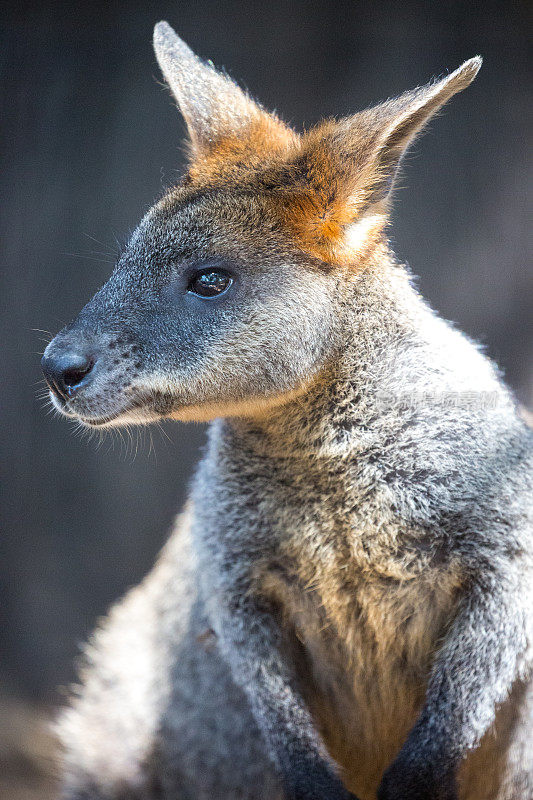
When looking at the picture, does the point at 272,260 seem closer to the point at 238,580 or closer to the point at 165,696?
the point at 238,580

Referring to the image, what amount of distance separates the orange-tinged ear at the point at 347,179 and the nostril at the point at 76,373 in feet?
2.53

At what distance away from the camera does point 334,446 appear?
231 centimetres

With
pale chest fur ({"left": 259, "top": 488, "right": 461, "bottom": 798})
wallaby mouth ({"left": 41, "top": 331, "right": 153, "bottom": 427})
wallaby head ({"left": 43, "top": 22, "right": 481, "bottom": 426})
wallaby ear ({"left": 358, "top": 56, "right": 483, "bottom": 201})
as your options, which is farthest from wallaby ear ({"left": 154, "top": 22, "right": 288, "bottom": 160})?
pale chest fur ({"left": 259, "top": 488, "right": 461, "bottom": 798})

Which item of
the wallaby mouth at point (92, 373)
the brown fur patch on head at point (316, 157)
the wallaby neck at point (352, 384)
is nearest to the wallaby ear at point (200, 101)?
the brown fur patch on head at point (316, 157)

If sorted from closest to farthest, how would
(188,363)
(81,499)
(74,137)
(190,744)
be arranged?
1. (188,363)
2. (190,744)
3. (74,137)
4. (81,499)

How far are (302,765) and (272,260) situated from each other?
1.63 meters

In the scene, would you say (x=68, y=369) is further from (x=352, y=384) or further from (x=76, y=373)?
(x=352, y=384)

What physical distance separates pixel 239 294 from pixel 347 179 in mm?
487

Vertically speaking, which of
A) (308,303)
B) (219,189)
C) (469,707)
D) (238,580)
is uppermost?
(219,189)

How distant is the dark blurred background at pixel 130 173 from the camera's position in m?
2.98

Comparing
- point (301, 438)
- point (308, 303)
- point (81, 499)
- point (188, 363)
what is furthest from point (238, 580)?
point (81, 499)

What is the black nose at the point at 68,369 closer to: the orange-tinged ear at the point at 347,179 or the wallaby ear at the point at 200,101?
the orange-tinged ear at the point at 347,179

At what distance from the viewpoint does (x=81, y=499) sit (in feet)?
14.6

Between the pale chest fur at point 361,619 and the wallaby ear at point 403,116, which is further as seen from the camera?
the pale chest fur at point 361,619
